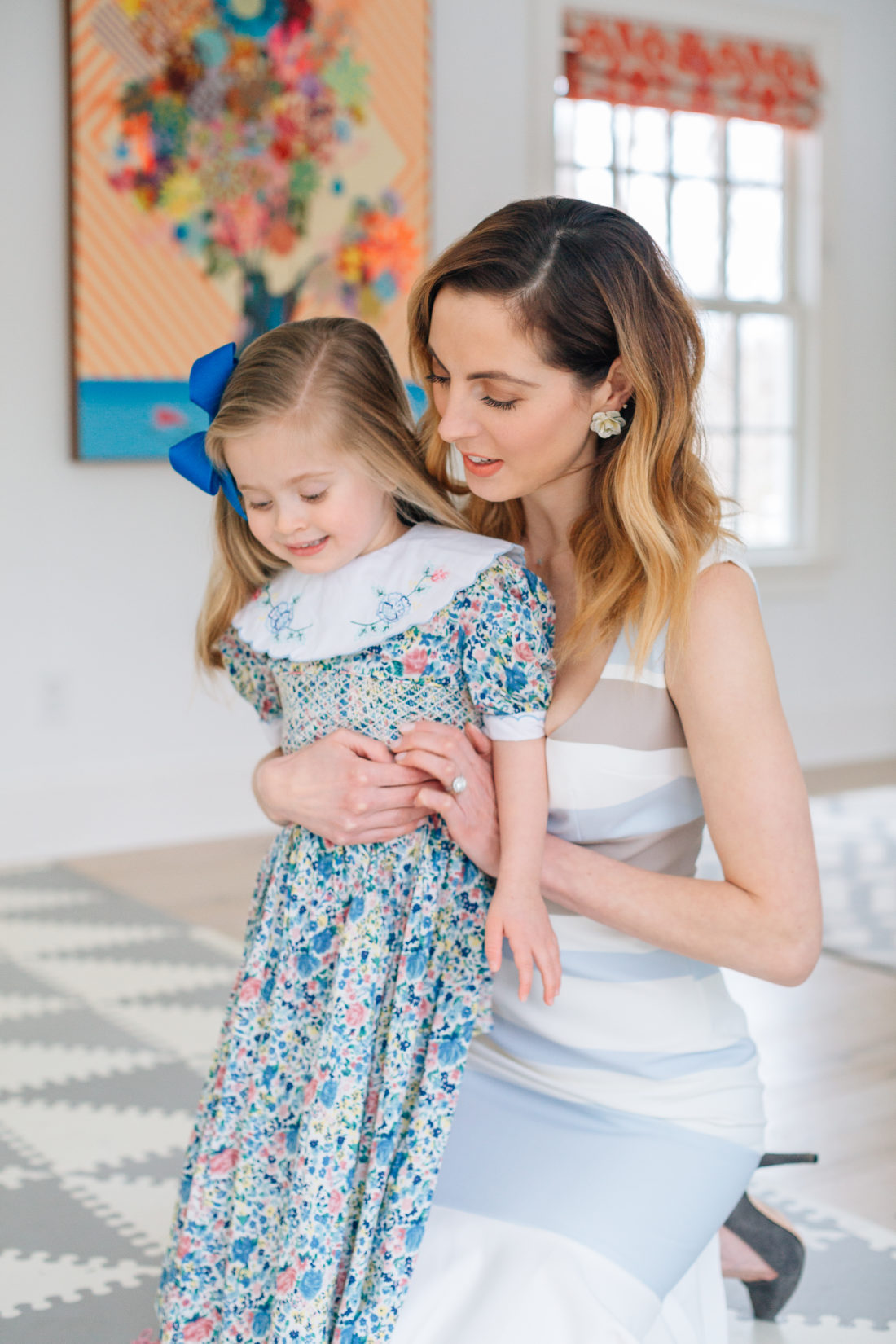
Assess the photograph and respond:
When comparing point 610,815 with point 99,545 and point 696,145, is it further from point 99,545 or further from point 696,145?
point 696,145

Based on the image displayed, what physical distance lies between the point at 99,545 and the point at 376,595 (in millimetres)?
3045

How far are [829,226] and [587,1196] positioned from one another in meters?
5.24

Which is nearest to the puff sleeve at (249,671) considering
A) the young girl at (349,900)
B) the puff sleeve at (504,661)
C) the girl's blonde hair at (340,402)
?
the young girl at (349,900)

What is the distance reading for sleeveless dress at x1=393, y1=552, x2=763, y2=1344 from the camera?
4.23 ft

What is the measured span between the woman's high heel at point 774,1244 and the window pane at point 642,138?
4440 millimetres

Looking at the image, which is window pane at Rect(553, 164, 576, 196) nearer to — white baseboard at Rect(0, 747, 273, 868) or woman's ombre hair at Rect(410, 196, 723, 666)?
white baseboard at Rect(0, 747, 273, 868)

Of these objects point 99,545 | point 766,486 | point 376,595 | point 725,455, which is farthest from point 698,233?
point 376,595

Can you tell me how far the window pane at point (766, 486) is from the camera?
591 centimetres

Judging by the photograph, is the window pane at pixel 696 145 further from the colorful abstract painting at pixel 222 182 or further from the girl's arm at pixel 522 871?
the girl's arm at pixel 522 871

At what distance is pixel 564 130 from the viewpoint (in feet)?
17.2

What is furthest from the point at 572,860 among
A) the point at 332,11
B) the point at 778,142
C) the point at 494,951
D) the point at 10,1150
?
the point at 778,142

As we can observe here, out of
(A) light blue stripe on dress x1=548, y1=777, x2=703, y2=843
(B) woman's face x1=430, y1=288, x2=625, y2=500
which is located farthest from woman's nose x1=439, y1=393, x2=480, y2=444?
(A) light blue stripe on dress x1=548, y1=777, x2=703, y2=843

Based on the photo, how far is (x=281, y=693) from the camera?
156 cm

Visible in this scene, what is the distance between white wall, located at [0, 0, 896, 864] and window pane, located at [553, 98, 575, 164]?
0.26 metres
